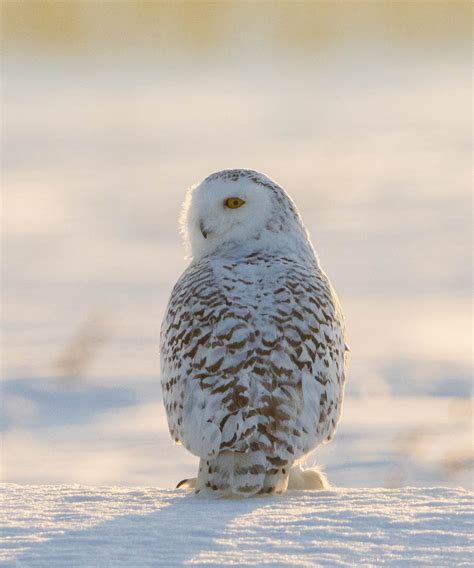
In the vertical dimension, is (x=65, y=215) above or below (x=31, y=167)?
below

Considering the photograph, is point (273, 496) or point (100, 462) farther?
point (100, 462)

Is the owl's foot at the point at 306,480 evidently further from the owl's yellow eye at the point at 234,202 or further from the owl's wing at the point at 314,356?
A: the owl's yellow eye at the point at 234,202

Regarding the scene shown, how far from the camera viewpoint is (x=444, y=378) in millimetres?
9047

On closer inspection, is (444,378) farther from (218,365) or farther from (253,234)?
(218,365)

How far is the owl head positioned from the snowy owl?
0.12 metres

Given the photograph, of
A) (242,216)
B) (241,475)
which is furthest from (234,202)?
(241,475)

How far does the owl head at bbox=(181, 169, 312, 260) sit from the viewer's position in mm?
6457

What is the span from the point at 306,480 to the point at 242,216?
3.97 ft

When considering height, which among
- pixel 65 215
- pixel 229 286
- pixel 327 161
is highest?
pixel 327 161

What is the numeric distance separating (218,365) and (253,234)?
40.6 inches

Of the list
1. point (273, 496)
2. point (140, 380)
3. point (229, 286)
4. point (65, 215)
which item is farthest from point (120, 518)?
point (65, 215)

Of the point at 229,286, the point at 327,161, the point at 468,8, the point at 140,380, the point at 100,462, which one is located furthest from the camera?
the point at 468,8

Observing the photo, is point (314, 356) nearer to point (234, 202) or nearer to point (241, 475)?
point (241, 475)

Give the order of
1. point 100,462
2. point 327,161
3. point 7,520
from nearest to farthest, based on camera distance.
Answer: point 7,520 < point 100,462 < point 327,161
